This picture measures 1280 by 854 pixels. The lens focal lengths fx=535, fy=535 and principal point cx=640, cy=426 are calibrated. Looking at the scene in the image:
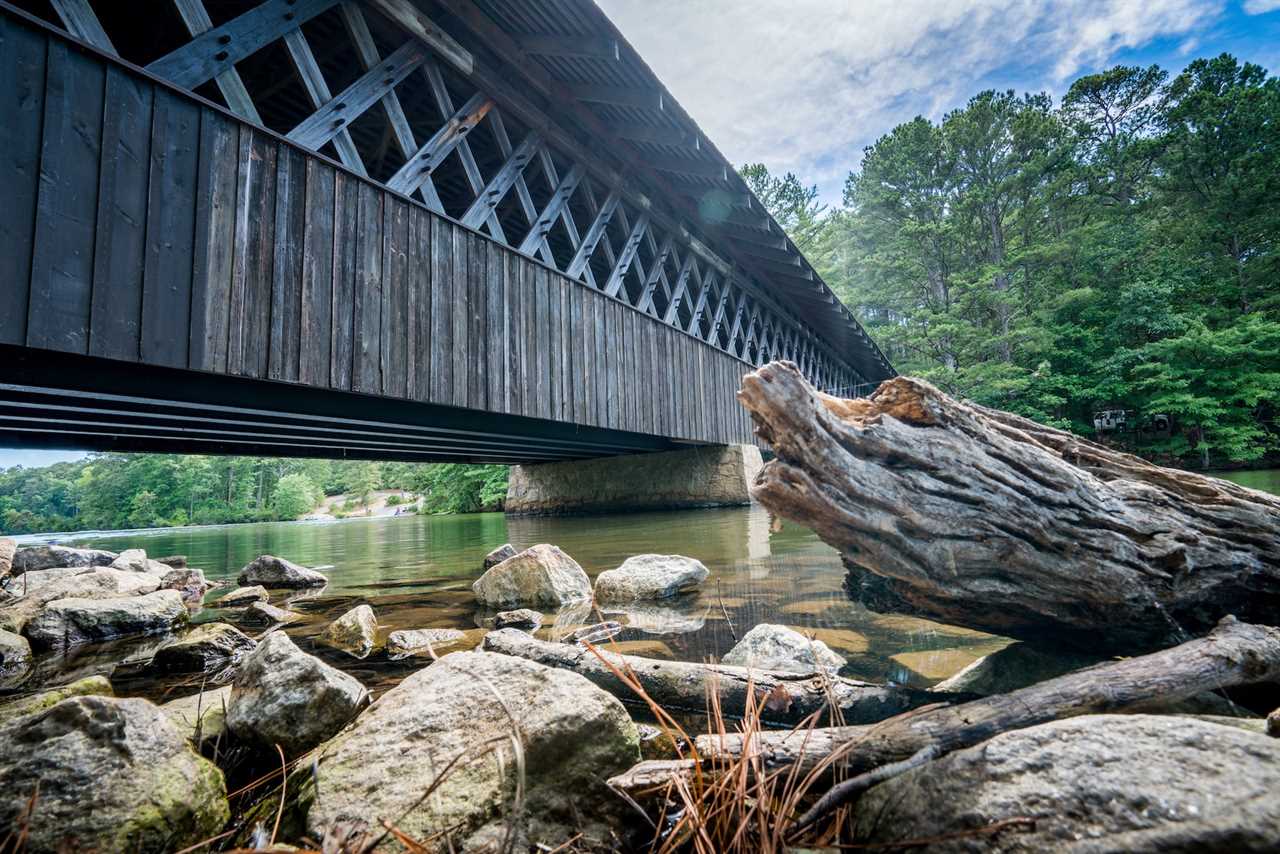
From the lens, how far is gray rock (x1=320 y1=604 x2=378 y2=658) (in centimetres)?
316

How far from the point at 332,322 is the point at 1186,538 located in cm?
544

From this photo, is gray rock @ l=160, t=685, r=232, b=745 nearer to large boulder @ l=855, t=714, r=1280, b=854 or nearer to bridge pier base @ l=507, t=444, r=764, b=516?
large boulder @ l=855, t=714, r=1280, b=854

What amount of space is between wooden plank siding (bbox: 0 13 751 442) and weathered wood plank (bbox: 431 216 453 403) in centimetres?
2

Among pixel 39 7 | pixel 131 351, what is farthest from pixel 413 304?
pixel 39 7

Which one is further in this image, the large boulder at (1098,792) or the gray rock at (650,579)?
the gray rock at (650,579)

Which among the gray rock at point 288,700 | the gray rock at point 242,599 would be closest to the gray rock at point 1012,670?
the gray rock at point 288,700

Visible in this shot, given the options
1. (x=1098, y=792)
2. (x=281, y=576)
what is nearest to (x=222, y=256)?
(x=281, y=576)

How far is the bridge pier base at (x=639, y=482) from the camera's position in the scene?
13398mm

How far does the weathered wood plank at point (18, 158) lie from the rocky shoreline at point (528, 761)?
2219mm

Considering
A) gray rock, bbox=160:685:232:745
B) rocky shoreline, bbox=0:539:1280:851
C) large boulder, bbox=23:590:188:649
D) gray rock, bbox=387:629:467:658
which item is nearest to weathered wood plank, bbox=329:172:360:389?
large boulder, bbox=23:590:188:649

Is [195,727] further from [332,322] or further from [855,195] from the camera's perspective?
[855,195]

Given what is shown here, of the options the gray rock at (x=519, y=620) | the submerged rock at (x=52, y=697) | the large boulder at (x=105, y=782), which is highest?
the large boulder at (x=105, y=782)

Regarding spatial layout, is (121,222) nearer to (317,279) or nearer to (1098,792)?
(317,279)

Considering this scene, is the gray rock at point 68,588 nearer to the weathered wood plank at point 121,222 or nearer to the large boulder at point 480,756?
the weathered wood plank at point 121,222
